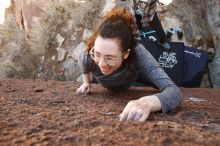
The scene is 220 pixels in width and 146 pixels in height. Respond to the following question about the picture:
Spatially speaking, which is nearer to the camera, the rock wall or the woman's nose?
the woman's nose

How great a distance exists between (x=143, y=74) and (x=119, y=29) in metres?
0.36

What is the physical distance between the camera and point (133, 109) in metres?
1.69

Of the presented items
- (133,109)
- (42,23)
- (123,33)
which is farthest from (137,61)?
(42,23)

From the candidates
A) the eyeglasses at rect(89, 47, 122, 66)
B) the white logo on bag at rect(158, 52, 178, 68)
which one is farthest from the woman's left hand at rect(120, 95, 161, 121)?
the white logo on bag at rect(158, 52, 178, 68)

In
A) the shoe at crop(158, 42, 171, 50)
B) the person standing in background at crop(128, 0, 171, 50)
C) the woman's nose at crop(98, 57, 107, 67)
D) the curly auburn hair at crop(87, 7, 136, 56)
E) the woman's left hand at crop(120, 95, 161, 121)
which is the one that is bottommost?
the woman's left hand at crop(120, 95, 161, 121)

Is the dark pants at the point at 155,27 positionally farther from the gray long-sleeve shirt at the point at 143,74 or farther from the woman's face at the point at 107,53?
the woman's face at the point at 107,53

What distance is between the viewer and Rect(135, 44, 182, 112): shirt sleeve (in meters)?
2.03

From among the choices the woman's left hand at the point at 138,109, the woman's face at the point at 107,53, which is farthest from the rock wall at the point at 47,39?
the woman's left hand at the point at 138,109

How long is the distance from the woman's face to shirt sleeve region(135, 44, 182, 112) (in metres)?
0.18

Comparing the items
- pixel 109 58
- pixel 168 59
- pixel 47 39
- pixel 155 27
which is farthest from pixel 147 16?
pixel 109 58

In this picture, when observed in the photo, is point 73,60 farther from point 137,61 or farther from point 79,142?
point 79,142

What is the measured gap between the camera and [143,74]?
2.39 meters

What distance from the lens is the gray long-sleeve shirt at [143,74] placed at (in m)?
2.06

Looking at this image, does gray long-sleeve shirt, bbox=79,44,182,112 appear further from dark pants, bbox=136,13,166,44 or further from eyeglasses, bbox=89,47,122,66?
dark pants, bbox=136,13,166,44
